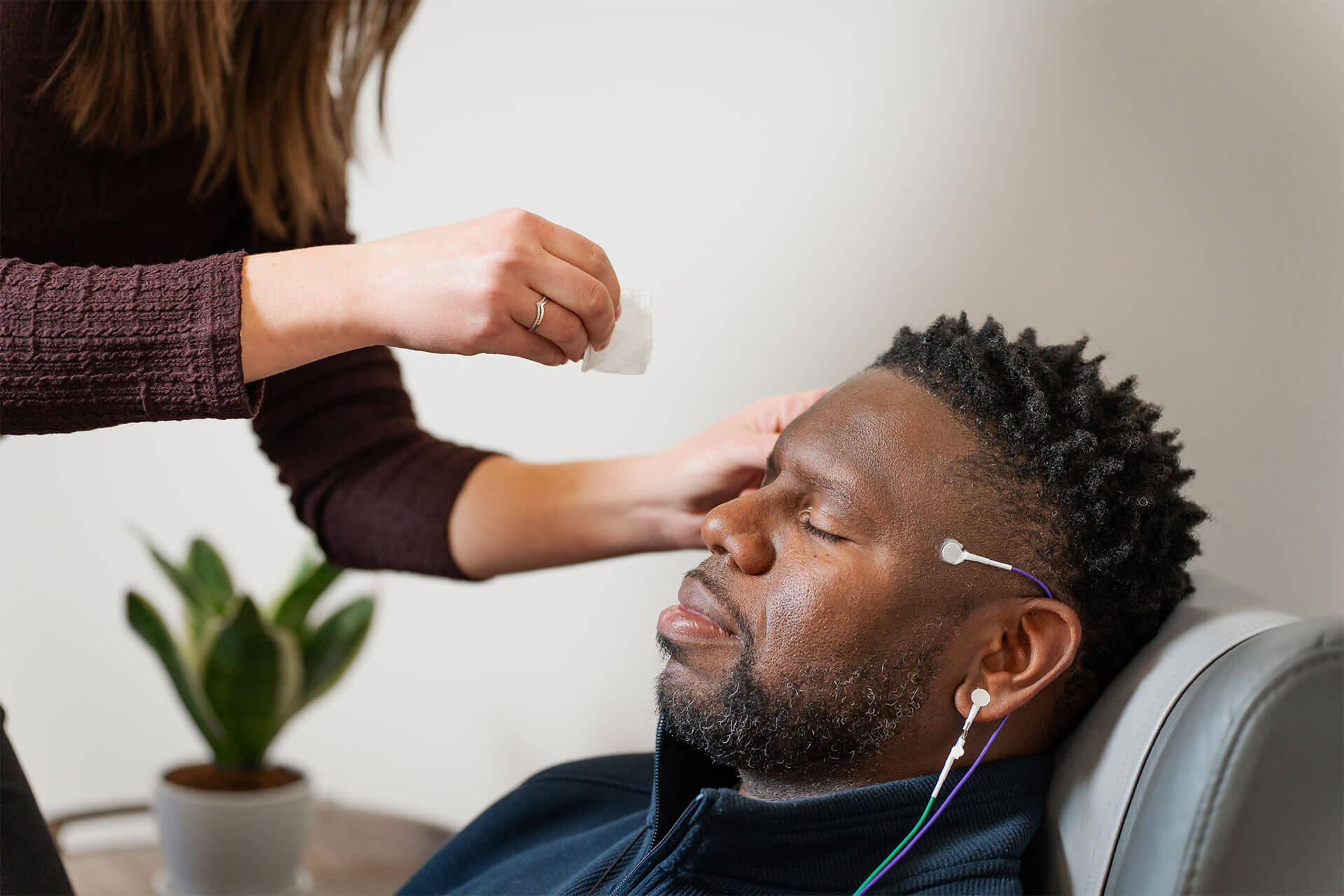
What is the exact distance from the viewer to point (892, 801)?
972 millimetres

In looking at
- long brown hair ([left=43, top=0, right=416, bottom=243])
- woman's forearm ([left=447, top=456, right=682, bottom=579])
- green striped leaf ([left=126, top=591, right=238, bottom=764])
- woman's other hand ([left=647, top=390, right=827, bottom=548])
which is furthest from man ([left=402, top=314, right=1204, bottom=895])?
green striped leaf ([left=126, top=591, right=238, bottom=764])

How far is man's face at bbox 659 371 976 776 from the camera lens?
1.00 meters

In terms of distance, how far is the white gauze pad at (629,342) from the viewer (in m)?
1.02

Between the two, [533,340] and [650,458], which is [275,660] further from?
[533,340]

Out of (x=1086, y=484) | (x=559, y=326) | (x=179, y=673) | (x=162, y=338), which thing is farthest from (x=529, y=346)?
(x=179, y=673)

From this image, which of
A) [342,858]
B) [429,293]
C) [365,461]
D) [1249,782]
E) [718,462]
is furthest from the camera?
[342,858]

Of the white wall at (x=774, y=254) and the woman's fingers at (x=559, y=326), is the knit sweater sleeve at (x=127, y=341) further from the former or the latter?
the white wall at (x=774, y=254)

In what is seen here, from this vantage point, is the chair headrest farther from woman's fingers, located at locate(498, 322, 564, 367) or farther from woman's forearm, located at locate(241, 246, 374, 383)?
woman's forearm, located at locate(241, 246, 374, 383)

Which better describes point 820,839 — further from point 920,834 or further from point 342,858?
point 342,858

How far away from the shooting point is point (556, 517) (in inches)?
52.3

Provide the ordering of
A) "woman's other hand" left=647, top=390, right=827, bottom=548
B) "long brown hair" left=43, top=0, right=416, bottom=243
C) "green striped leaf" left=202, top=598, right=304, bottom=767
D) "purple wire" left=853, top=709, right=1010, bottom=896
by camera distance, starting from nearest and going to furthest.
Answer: "purple wire" left=853, top=709, right=1010, bottom=896 → "long brown hair" left=43, top=0, right=416, bottom=243 → "woman's other hand" left=647, top=390, right=827, bottom=548 → "green striped leaf" left=202, top=598, right=304, bottom=767

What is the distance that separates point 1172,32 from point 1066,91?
13 cm

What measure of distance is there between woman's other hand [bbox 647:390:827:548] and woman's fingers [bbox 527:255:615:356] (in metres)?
0.34

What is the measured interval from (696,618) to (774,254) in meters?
0.62
